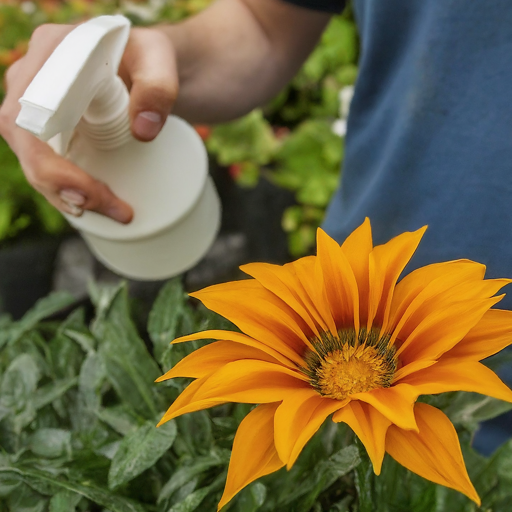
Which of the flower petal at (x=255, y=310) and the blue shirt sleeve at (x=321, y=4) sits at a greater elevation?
the blue shirt sleeve at (x=321, y=4)

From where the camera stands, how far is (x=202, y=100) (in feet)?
1.85

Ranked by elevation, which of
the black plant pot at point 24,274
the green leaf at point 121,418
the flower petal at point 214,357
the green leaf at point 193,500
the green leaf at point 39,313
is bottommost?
the black plant pot at point 24,274

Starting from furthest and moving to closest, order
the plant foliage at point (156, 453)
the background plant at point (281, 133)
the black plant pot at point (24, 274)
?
the background plant at point (281, 133)
the black plant pot at point (24, 274)
the plant foliage at point (156, 453)

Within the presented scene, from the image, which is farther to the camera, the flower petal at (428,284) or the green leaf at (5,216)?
the green leaf at (5,216)

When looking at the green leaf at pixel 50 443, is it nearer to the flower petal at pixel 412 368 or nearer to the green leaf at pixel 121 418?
the green leaf at pixel 121 418

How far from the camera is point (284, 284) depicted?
0.22 meters

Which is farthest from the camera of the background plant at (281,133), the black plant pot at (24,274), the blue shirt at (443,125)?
the background plant at (281,133)

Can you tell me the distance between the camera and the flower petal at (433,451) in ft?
0.61

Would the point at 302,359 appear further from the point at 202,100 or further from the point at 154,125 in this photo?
the point at 202,100

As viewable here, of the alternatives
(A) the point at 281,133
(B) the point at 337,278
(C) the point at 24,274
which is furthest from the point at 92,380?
(A) the point at 281,133

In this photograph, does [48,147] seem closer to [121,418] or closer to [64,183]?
[64,183]

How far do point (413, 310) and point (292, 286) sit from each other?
55mm

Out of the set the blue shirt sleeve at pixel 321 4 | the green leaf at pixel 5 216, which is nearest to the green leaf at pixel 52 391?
the blue shirt sleeve at pixel 321 4

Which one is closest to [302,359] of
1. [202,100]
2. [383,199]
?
[383,199]
